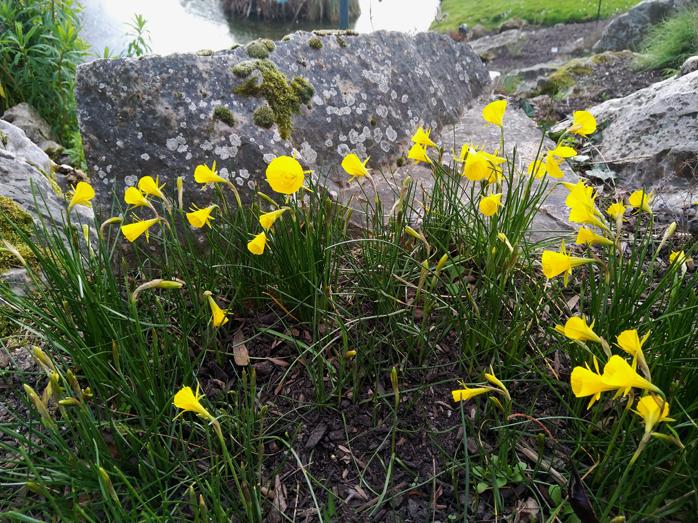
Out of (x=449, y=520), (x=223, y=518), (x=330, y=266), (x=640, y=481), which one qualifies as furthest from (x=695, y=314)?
(x=223, y=518)

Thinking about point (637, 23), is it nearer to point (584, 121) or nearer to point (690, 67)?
point (690, 67)

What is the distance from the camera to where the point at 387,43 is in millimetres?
3367

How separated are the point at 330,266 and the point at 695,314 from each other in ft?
4.00

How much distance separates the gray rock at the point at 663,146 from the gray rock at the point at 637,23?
7.36 metres

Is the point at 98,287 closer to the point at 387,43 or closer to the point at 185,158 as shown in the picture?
the point at 185,158

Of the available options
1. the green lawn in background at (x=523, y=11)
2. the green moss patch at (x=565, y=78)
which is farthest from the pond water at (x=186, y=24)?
the green moss patch at (x=565, y=78)

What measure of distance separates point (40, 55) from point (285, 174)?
4.52m

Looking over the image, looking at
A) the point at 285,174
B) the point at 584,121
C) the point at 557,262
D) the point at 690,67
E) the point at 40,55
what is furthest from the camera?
the point at 40,55

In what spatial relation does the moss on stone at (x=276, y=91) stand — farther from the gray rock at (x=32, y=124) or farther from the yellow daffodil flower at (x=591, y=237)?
the gray rock at (x=32, y=124)

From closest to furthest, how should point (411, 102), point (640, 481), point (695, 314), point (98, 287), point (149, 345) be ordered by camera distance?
point (640, 481) < point (695, 314) < point (98, 287) < point (149, 345) < point (411, 102)

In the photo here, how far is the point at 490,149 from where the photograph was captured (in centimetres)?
345

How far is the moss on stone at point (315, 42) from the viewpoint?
303 cm

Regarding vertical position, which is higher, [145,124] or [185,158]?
[145,124]

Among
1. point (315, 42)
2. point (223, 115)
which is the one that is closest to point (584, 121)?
point (223, 115)
